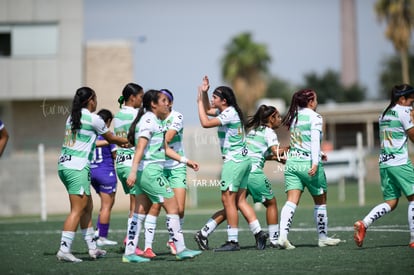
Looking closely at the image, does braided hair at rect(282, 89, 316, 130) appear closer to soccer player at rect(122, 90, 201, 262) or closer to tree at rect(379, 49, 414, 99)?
soccer player at rect(122, 90, 201, 262)

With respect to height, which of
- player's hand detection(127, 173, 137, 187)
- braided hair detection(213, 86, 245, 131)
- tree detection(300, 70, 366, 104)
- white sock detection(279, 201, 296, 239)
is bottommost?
white sock detection(279, 201, 296, 239)

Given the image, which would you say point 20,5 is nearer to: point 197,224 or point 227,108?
point 197,224

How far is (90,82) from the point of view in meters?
35.2

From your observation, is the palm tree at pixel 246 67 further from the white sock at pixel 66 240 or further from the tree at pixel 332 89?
the white sock at pixel 66 240

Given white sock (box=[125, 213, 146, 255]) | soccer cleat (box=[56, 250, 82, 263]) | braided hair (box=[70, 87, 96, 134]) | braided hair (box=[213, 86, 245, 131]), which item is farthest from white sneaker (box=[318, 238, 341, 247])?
braided hair (box=[70, 87, 96, 134])

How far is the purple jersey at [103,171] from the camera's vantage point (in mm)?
13922

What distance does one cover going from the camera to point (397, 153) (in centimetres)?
1202

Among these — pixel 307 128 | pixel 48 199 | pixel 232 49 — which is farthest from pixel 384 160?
pixel 232 49

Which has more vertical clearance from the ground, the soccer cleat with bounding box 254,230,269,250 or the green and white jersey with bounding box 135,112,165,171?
the green and white jersey with bounding box 135,112,165,171

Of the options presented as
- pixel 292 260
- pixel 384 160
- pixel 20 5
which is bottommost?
pixel 292 260

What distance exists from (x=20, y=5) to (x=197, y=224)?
21049 mm

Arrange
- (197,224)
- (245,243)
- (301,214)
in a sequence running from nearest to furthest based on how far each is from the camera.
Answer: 1. (245,243)
2. (197,224)
3. (301,214)

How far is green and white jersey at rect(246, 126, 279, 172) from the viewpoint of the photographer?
1293 centimetres

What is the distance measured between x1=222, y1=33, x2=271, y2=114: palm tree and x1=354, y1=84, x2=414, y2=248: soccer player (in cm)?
5732
